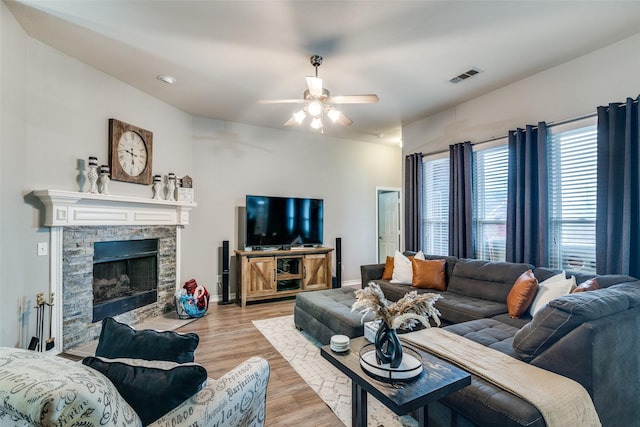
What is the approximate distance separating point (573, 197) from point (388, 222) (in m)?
4.08

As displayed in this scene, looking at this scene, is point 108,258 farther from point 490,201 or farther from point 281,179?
point 490,201

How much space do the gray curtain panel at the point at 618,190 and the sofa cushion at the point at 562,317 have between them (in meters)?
1.12

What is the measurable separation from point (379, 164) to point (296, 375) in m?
4.93

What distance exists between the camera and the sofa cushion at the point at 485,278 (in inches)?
125

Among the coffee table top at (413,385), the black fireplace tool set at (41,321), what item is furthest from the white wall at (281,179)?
the coffee table top at (413,385)

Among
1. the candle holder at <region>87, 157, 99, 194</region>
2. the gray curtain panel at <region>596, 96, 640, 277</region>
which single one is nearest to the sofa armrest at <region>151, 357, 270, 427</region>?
the candle holder at <region>87, 157, 99, 194</region>

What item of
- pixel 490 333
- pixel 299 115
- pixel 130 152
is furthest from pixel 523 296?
pixel 130 152

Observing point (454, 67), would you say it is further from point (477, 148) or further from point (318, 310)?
point (318, 310)

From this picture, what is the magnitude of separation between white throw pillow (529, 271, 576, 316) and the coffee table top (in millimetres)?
1386

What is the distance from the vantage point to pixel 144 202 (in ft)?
12.9

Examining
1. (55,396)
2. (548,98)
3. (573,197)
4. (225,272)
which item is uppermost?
(548,98)

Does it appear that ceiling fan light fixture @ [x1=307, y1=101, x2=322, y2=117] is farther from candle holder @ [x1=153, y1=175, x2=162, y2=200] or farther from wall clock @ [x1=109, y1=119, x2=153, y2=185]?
candle holder @ [x1=153, y1=175, x2=162, y2=200]

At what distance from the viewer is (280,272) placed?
206 inches

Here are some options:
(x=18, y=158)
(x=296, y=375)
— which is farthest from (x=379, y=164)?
(x=18, y=158)
